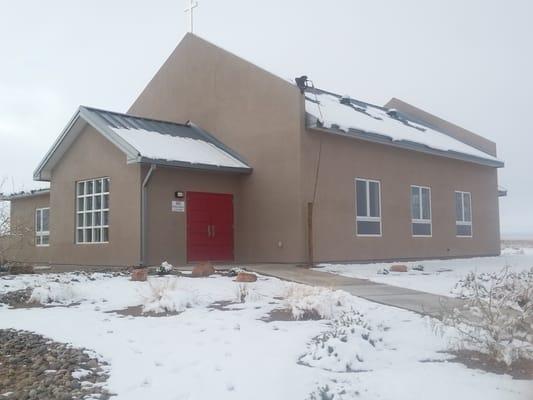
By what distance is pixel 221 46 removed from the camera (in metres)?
18.7

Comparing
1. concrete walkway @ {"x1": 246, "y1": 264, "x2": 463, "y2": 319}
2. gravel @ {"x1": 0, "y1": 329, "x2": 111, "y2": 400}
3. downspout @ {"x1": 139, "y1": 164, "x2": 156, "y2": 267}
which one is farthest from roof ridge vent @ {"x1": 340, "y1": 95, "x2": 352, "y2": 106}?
gravel @ {"x1": 0, "y1": 329, "x2": 111, "y2": 400}

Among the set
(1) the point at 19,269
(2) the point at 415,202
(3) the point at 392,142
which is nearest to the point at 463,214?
(2) the point at 415,202

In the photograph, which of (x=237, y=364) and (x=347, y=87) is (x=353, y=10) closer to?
(x=237, y=364)

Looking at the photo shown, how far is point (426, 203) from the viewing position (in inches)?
805

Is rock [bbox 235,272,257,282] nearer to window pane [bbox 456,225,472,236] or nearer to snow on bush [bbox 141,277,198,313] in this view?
snow on bush [bbox 141,277,198,313]

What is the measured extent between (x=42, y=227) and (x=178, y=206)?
9340mm

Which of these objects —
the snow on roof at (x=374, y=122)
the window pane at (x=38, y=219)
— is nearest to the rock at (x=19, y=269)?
the snow on roof at (x=374, y=122)

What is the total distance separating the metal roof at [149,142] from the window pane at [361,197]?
3385 millimetres

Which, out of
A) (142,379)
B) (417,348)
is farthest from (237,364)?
(417,348)

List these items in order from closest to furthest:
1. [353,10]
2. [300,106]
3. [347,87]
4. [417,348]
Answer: [417,348] < [353,10] < [300,106] < [347,87]

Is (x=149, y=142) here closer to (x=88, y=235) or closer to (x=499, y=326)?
(x=88, y=235)

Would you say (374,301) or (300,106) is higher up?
(300,106)

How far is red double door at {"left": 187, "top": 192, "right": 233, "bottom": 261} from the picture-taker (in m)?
16.4

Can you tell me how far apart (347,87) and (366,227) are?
16.8 metres
